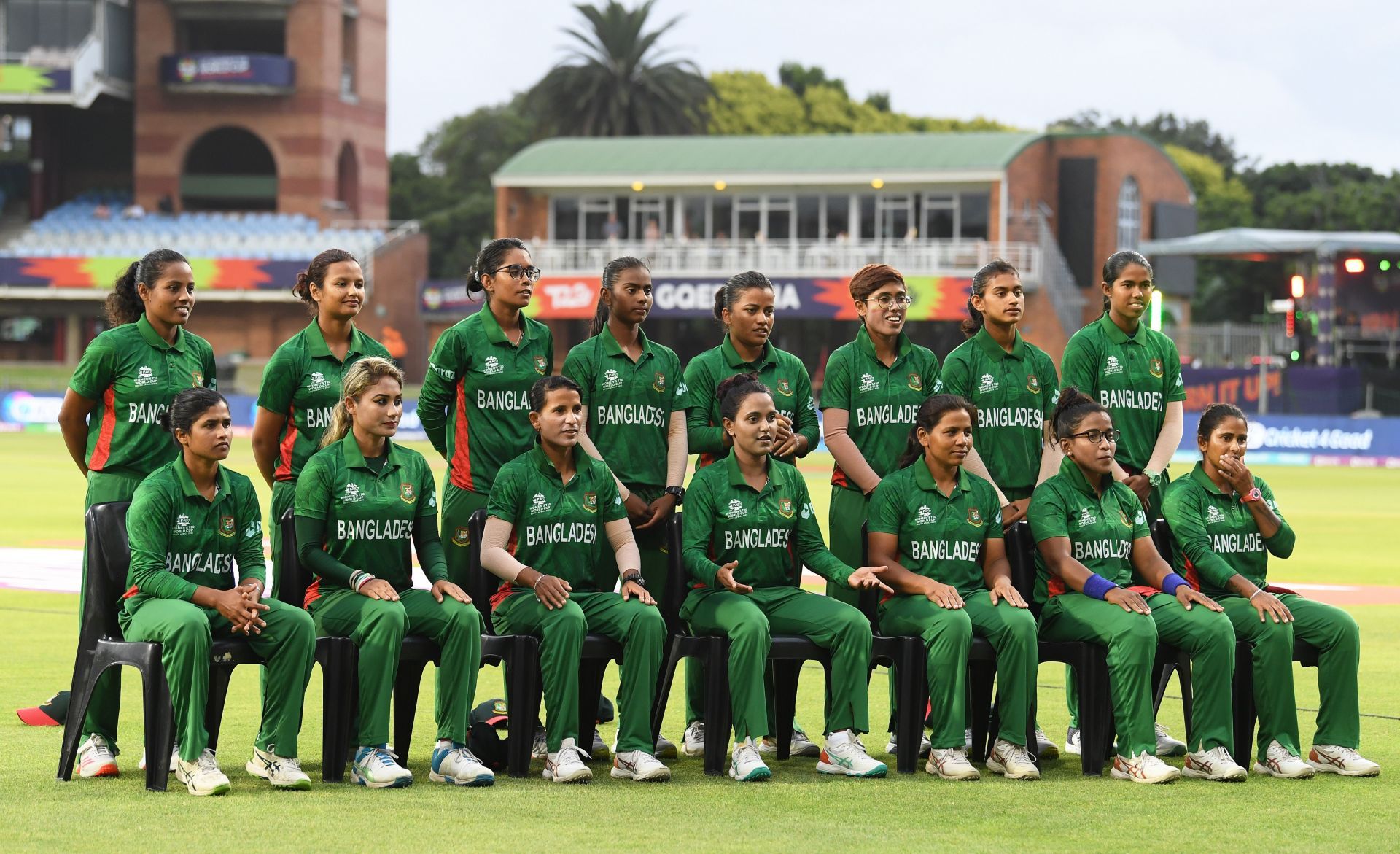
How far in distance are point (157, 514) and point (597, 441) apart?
6.24 feet

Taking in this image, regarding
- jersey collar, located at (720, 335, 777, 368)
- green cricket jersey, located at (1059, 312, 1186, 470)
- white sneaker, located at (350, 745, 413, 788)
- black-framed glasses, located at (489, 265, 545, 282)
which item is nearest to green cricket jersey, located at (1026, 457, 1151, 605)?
green cricket jersey, located at (1059, 312, 1186, 470)

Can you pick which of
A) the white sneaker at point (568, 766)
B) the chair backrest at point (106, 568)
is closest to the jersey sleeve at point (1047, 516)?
the white sneaker at point (568, 766)

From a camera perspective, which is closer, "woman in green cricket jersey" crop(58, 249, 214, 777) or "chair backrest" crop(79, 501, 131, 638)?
"chair backrest" crop(79, 501, 131, 638)

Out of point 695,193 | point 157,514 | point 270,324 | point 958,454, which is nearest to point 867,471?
point 958,454

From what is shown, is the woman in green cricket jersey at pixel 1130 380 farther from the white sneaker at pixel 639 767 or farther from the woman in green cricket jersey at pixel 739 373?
the white sneaker at pixel 639 767

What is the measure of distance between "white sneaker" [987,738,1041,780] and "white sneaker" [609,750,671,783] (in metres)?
1.29

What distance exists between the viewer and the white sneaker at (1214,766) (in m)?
6.96

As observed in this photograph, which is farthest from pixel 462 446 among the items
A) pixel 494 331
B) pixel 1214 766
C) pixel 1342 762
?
pixel 1342 762

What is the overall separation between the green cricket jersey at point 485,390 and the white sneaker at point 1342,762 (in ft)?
11.2

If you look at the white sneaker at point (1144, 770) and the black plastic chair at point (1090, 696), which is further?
the black plastic chair at point (1090, 696)

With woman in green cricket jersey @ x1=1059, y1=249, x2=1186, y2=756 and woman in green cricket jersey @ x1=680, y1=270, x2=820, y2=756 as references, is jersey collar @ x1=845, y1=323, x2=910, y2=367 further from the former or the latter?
woman in green cricket jersey @ x1=1059, y1=249, x2=1186, y2=756

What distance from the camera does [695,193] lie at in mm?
50875

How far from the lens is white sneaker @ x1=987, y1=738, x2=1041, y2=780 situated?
6.95m

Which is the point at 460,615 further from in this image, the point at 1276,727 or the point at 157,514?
the point at 1276,727
